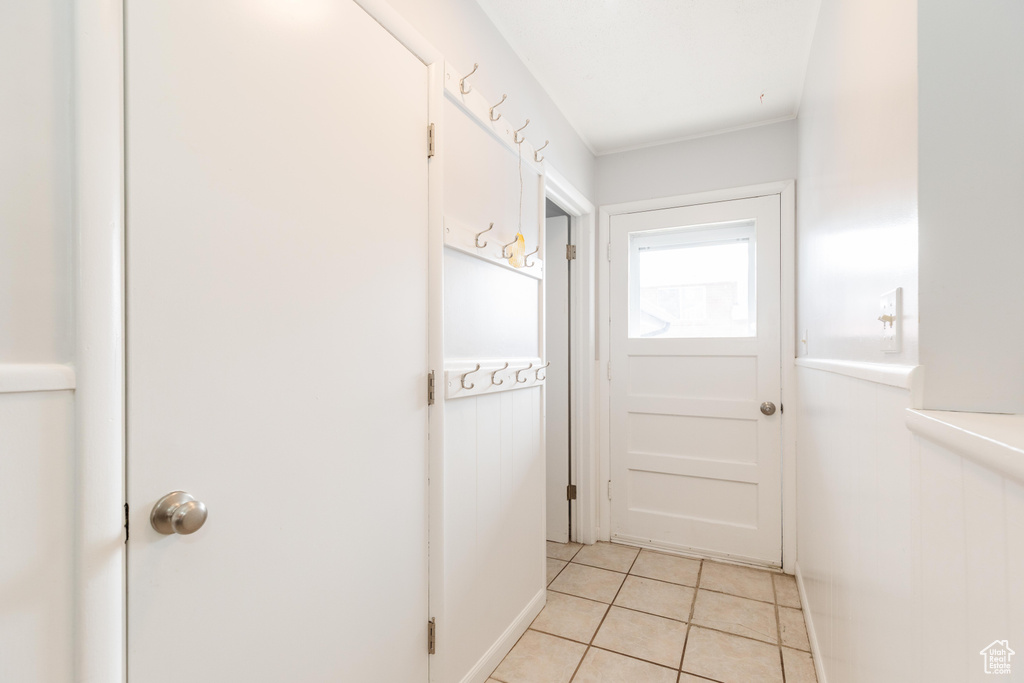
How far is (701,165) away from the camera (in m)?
2.70

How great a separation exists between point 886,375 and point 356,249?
1.11 m

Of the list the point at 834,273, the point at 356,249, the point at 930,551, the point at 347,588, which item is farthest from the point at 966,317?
the point at 347,588

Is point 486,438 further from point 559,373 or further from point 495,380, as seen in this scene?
point 559,373

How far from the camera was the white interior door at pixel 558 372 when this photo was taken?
2879 mm

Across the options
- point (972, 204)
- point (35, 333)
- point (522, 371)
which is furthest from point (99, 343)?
point (522, 371)

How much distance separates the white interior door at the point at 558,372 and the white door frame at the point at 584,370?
0.14 ft

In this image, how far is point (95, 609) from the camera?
67 cm

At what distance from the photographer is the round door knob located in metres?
0.76

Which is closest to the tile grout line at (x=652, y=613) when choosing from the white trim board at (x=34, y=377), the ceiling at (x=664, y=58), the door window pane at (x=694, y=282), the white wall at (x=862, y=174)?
the white wall at (x=862, y=174)

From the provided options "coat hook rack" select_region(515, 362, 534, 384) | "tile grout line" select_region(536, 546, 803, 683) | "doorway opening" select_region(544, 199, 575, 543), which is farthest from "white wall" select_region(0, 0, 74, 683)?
"doorway opening" select_region(544, 199, 575, 543)

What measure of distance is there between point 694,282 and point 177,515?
2566mm

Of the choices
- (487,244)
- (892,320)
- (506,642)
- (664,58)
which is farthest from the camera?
(664,58)

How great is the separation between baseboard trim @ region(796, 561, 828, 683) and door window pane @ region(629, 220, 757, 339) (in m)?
1.23

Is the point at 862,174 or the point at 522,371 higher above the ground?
the point at 862,174
